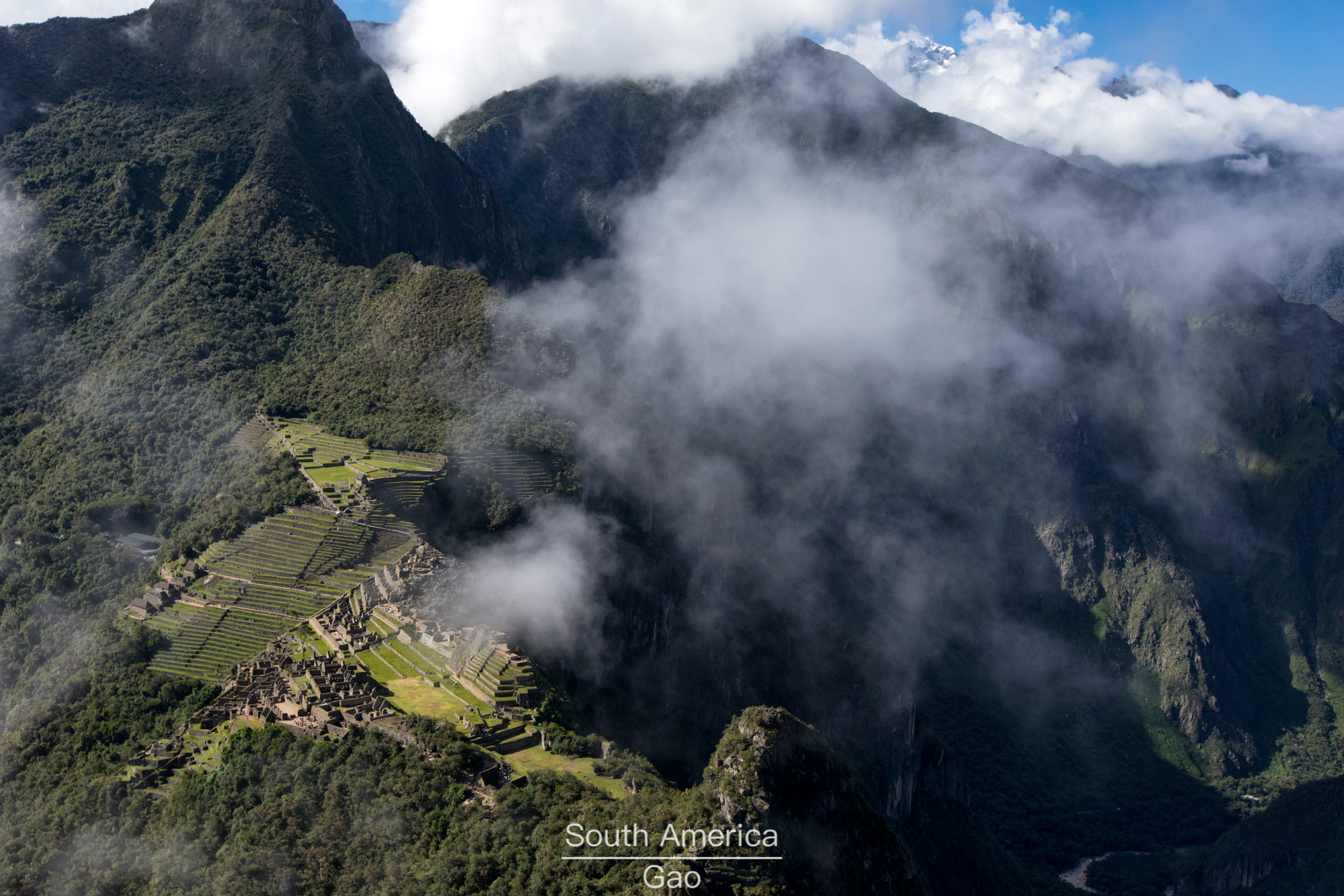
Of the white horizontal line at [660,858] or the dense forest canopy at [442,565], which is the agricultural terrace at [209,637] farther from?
the white horizontal line at [660,858]

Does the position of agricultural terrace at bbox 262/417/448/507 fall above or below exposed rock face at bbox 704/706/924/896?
below

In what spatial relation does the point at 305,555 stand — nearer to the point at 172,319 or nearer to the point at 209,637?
the point at 209,637

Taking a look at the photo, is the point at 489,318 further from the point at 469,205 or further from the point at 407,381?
the point at 469,205

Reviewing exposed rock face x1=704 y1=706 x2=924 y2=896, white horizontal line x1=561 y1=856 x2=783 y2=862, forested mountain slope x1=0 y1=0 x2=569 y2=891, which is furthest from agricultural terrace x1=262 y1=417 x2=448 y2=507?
white horizontal line x1=561 y1=856 x2=783 y2=862

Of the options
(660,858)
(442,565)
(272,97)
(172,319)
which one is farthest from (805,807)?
(272,97)

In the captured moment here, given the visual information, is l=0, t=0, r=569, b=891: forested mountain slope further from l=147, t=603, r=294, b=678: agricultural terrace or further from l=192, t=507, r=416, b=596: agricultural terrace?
l=192, t=507, r=416, b=596: agricultural terrace
